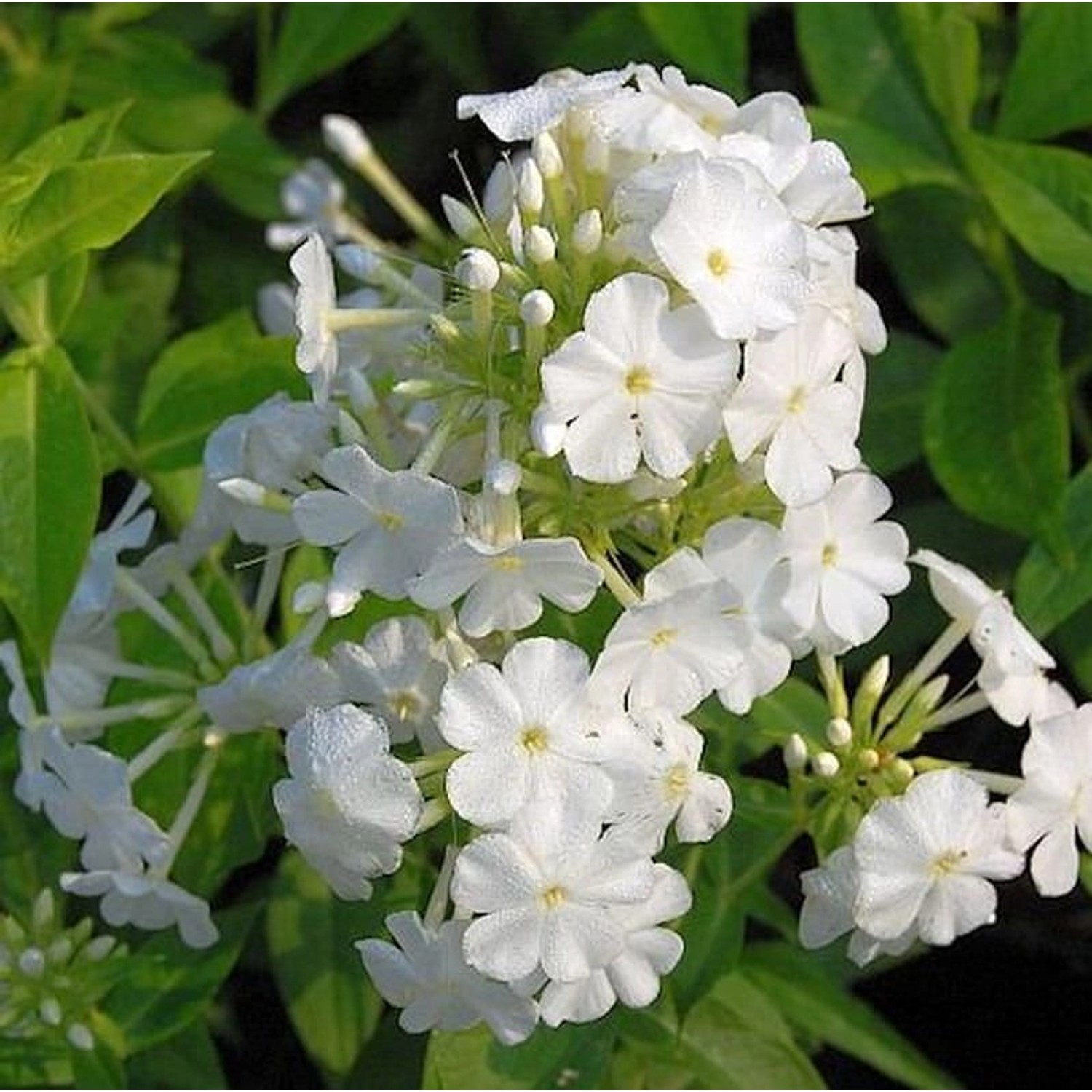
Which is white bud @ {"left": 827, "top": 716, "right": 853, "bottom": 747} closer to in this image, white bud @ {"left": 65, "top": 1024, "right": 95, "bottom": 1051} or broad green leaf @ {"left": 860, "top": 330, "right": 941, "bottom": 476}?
broad green leaf @ {"left": 860, "top": 330, "right": 941, "bottom": 476}

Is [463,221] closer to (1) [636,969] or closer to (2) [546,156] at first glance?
(2) [546,156]

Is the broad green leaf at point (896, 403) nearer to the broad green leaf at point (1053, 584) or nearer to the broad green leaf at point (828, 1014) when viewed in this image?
the broad green leaf at point (1053, 584)

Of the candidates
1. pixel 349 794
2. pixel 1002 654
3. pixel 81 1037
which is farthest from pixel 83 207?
pixel 1002 654

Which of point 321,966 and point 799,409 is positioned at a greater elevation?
point 799,409

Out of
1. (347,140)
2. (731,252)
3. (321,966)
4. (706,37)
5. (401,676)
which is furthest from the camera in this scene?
(347,140)

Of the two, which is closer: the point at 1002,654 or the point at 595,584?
the point at 595,584

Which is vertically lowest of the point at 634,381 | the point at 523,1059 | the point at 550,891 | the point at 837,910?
the point at 523,1059
